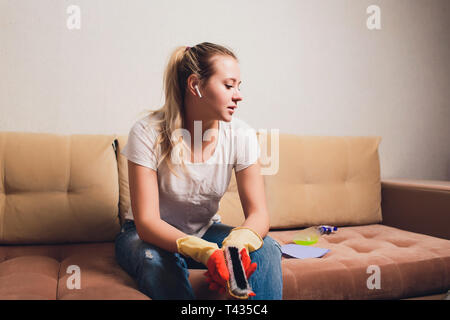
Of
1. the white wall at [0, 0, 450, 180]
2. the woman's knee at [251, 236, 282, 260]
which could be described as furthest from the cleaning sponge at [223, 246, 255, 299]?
the white wall at [0, 0, 450, 180]

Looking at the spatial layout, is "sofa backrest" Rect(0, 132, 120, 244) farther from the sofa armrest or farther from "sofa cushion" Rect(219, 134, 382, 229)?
the sofa armrest

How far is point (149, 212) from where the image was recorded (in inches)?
38.4

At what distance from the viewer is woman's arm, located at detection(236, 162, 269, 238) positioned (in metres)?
1.07

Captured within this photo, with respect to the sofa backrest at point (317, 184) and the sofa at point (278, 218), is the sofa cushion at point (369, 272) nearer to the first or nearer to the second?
the sofa at point (278, 218)

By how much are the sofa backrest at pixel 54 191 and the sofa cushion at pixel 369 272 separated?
0.72 metres

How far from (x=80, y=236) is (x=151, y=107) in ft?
2.25

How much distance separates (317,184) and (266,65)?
68cm

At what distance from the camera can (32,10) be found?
1572 millimetres

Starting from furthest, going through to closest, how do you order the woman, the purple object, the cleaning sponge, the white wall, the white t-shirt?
the white wall → the purple object → the white t-shirt → the woman → the cleaning sponge

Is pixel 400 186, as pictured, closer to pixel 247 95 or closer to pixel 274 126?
pixel 274 126

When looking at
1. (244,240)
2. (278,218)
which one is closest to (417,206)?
(278,218)

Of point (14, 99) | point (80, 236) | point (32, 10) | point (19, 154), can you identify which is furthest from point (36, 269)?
point (32, 10)

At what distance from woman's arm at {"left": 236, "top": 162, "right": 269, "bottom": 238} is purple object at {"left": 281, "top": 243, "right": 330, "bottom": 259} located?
0.80 ft

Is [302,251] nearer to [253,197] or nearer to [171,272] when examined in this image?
[253,197]
